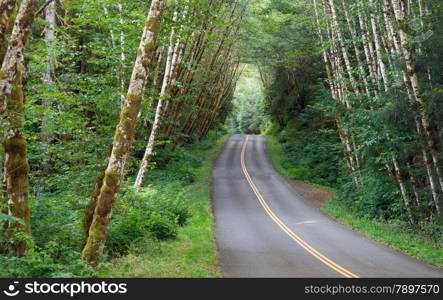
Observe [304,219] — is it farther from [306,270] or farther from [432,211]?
[306,270]

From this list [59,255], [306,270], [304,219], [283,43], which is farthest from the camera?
[283,43]

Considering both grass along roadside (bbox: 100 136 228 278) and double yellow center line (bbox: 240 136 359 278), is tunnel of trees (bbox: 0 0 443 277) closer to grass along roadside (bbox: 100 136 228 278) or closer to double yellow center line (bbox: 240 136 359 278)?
grass along roadside (bbox: 100 136 228 278)

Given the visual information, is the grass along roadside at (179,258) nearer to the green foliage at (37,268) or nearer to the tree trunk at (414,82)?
→ the green foliage at (37,268)

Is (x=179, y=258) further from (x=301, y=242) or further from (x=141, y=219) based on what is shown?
(x=301, y=242)

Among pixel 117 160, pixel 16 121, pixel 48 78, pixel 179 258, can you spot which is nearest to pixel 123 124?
pixel 117 160

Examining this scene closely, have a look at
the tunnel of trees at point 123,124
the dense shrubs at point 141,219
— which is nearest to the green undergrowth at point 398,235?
the tunnel of trees at point 123,124

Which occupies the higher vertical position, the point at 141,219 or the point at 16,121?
the point at 16,121

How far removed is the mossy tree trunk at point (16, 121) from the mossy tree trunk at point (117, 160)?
1.34m

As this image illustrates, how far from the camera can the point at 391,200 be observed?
2058 centimetres

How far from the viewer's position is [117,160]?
8.05 m

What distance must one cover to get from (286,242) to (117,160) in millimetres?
8636

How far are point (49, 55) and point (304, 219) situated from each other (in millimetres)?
13846

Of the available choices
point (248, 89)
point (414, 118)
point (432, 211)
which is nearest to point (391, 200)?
point (432, 211)

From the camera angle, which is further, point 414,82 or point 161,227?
point 414,82
